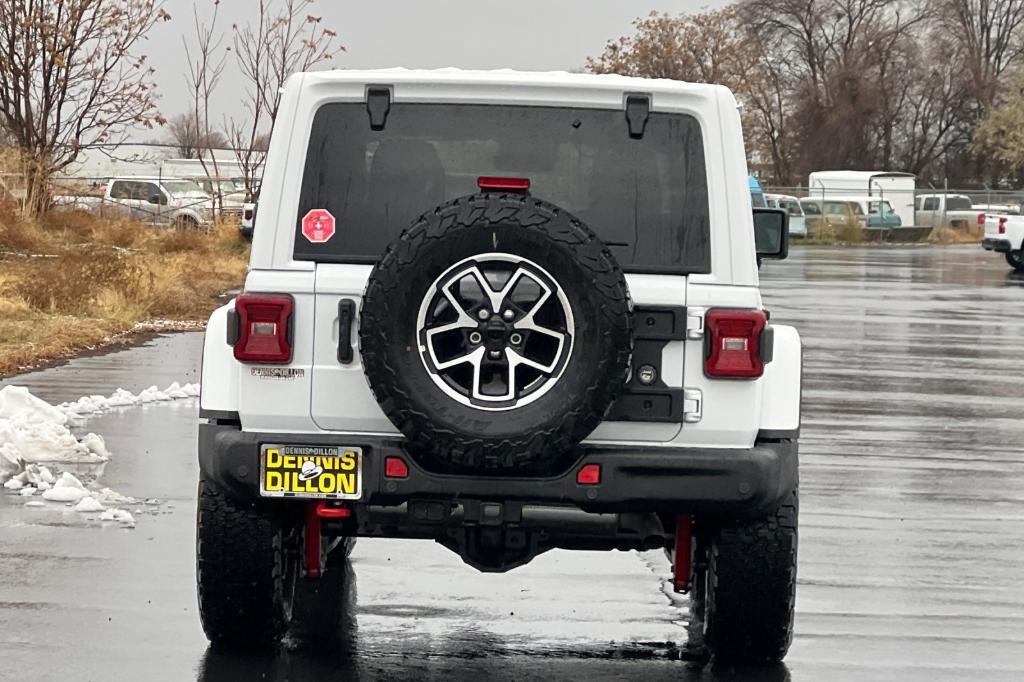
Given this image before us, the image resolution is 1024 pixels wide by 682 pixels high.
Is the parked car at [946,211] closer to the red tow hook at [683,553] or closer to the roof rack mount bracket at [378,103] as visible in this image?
the red tow hook at [683,553]

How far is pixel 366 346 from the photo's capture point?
5.39m

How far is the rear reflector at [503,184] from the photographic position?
565cm

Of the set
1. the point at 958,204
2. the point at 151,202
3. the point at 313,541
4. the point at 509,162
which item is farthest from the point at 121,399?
the point at 958,204

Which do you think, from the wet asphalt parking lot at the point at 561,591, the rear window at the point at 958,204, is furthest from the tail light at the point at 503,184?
the rear window at the point at 958,204

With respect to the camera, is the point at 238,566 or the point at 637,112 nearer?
the point at 637,112

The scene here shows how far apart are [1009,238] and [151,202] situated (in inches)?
774

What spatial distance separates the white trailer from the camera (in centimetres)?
6688

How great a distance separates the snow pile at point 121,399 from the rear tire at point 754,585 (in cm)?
674

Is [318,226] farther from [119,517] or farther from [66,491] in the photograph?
[66,491]

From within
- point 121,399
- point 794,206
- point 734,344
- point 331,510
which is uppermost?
point 794,206

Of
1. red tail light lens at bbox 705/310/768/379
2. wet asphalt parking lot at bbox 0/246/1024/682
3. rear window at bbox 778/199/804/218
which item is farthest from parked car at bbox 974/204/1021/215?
red tail light lens at bbox 705/310/768/379

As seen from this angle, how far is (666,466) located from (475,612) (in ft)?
5.43

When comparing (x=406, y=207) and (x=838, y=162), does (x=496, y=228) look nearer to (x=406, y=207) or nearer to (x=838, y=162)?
(x=406, y=207)

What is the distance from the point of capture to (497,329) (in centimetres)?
534
